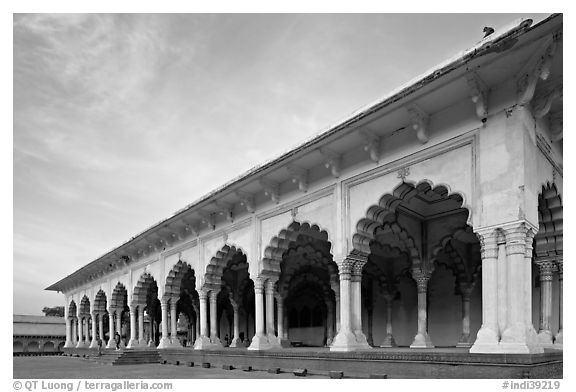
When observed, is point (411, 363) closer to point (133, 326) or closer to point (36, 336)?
point (133, 326)

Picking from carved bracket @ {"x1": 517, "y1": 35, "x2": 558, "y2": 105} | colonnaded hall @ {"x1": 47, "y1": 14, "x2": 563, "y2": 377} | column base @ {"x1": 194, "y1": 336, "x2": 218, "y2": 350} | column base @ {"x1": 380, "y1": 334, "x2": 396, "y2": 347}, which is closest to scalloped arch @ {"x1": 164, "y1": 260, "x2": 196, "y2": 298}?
colonnaded hall @ {"x1": 47, "y1": 14, "x2": 563, "y2": 377}

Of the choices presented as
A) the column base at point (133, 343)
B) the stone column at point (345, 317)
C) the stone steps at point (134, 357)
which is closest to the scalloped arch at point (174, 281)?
the stone steps at point (134, 357)

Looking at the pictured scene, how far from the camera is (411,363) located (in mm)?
8266

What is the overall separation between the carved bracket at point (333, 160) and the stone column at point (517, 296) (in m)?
3.93

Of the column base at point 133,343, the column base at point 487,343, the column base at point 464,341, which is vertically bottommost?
the column base at point 133,343

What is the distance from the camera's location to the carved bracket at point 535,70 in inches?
268

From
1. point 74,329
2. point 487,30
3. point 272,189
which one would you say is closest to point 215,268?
point 272,189

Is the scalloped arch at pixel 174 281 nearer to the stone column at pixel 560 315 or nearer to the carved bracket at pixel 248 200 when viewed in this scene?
the carved bracket at pixel 248 200

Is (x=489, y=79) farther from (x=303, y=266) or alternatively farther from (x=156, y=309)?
(x=156, y=309)

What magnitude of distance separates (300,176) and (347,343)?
3653 millimetres

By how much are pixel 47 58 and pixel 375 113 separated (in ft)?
23.2

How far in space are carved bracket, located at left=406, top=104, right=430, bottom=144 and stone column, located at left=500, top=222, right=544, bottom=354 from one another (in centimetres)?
220

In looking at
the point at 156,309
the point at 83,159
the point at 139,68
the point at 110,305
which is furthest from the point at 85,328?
the point at 139,68

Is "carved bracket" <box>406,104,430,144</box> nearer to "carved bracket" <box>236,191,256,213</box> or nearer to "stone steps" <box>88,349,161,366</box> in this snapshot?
"carved bracket" <box>236,191,256,213</box>
